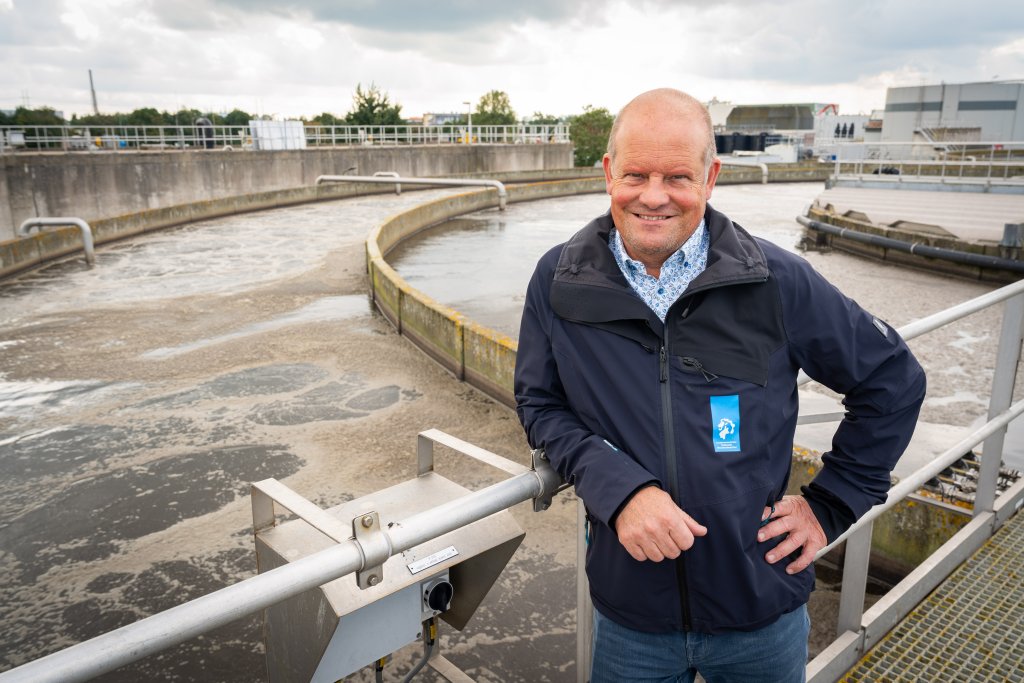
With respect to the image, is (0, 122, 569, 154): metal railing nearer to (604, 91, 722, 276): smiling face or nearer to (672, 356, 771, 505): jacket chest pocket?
(604, 91, 722, 276): smiling face

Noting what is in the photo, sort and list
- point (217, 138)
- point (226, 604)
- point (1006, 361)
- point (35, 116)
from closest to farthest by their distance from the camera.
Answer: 1. point (226, 604)
2. point (1006, 361)
3. point (217, 138)
4. point (35, 116)

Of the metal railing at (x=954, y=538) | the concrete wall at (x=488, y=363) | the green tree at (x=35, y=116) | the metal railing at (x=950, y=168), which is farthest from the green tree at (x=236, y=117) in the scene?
the metal railing at (x=954, y=538)

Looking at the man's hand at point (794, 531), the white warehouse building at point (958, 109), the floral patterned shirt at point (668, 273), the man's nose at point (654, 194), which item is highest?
the white warehouse building at point (958, 109)

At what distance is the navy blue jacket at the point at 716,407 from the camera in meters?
1.52

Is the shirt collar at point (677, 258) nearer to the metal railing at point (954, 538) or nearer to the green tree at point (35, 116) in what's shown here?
the metal railing at point (954, 538)

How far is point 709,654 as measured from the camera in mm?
1634

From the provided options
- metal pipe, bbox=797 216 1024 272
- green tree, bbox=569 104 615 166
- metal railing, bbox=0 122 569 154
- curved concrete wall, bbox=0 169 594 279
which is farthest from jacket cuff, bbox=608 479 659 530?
green tree, bbox=569 104 615 166

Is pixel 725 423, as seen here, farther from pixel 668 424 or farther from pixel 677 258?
pixel 677 258

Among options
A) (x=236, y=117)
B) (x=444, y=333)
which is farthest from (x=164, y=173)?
(x=236, y=117)

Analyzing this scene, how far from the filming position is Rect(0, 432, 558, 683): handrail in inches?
41.0

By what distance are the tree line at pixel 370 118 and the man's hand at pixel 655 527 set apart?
51.2 meters

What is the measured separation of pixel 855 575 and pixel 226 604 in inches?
77.5

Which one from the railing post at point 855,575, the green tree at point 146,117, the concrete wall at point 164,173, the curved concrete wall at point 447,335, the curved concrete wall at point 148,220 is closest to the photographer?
the railing post at point 855,575

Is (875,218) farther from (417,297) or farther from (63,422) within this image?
(63,422)
